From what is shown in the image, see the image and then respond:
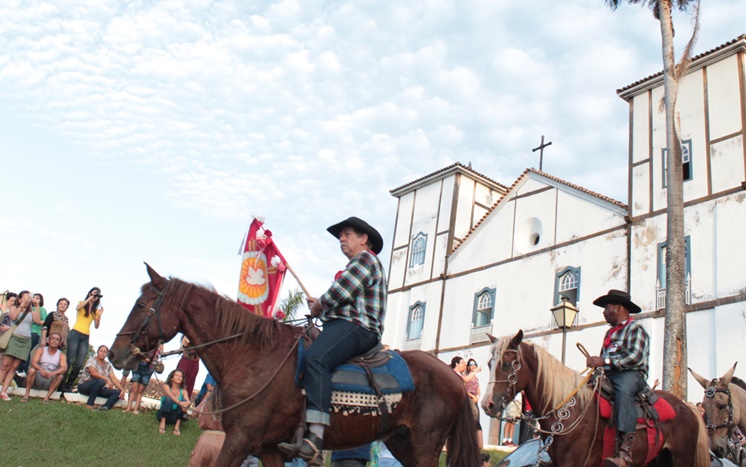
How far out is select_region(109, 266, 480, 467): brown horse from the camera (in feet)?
19.8

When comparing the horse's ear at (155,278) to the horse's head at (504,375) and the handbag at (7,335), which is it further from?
the handbag at (7,335)

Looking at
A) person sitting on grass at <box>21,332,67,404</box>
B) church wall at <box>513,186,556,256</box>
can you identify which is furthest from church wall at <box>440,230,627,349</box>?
person sitting on grass at <box>21,332,67,404</box>

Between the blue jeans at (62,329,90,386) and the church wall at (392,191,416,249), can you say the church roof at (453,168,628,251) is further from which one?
the blue jeans at (62,329,90,386)

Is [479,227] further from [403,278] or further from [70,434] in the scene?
[70,434]

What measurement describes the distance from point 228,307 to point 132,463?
6643mm

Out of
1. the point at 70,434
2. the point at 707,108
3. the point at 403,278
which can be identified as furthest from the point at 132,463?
the point at 403,278

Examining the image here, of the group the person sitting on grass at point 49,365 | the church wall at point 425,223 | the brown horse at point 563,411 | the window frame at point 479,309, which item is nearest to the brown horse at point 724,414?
the brown horse at point 563,411

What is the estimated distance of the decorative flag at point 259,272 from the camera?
29.4 feet

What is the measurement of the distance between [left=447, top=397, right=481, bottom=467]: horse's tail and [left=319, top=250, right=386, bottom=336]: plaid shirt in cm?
115

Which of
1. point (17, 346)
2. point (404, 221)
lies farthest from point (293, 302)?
point (17, 346)

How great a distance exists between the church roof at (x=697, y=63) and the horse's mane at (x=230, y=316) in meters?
21.8

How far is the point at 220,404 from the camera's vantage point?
6102 millimetres

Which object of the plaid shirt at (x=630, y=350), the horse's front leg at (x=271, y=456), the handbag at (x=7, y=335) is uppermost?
the plaid shirt at (x=630, y=350)

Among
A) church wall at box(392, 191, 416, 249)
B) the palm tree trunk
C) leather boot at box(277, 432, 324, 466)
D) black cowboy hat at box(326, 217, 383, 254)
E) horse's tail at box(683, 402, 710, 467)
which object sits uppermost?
church wall at box(392, 191, 416, 249)
